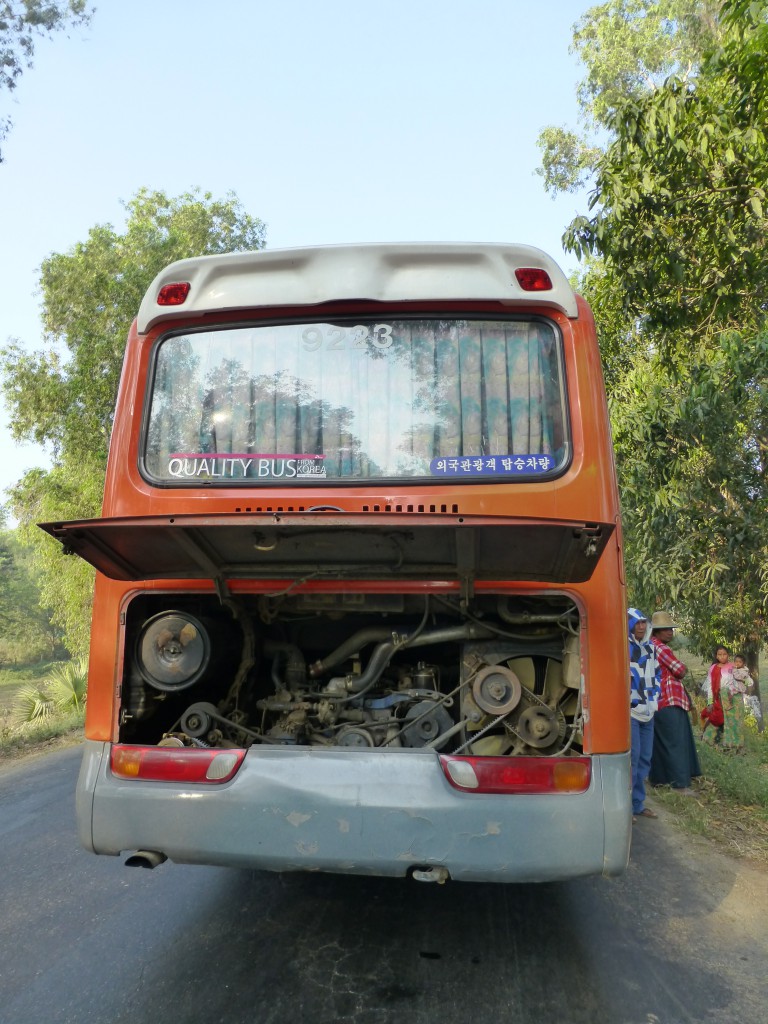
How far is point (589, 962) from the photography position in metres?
3.54

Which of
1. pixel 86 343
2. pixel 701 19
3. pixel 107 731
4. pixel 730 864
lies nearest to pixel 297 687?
pixel 107 731

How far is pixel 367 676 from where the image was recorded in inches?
152

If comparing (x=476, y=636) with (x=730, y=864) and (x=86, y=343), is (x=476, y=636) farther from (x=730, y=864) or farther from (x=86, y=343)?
(x=86, y=343)

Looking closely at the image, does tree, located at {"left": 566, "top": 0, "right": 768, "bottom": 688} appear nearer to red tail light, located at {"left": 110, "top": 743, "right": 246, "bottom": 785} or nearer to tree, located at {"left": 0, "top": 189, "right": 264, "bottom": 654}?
red tail light, located at {"left": 110, "top": 743, "right": 246, "bottom": 785}

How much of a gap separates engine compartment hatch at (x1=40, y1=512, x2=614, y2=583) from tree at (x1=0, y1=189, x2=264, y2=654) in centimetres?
1582

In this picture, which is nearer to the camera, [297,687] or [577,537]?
[577,537]

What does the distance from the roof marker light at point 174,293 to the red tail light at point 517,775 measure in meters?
2.42

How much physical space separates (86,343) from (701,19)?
599 inches

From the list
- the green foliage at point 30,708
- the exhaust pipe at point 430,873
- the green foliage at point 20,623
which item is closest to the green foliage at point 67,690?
the green foliage at point 30,708

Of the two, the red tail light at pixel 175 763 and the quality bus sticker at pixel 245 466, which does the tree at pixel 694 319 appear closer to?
the quality bus sticker at pixel 245 466

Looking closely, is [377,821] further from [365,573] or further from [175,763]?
[365,573]

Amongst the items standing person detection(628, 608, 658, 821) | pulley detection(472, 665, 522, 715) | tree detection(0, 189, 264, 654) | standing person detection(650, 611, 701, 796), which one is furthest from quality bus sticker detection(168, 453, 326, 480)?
tree detection(0, 189, 264, 654)

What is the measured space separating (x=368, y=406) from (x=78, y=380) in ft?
53.7

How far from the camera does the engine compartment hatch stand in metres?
2.85
